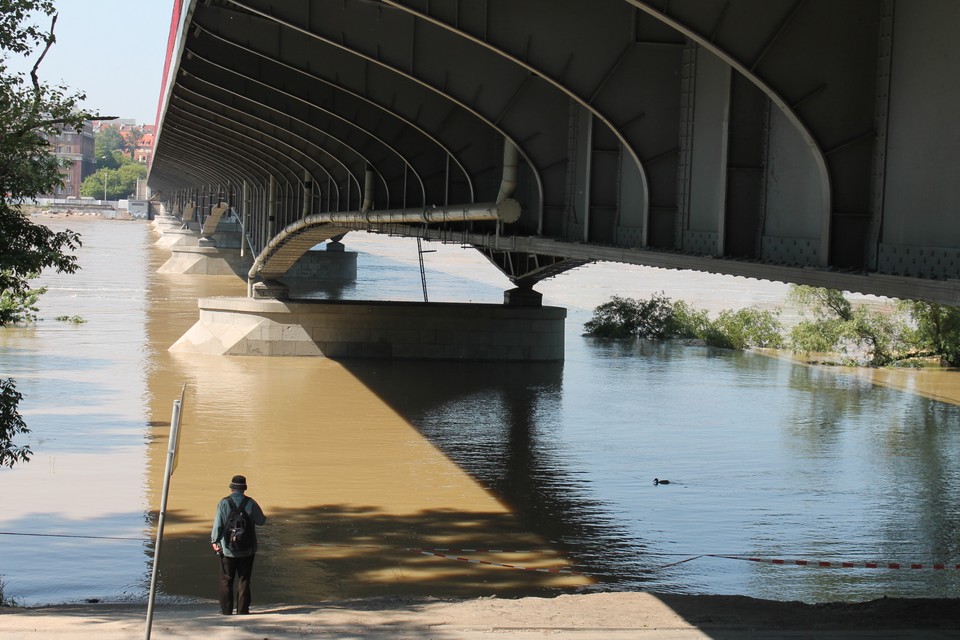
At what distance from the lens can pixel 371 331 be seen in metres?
35.6

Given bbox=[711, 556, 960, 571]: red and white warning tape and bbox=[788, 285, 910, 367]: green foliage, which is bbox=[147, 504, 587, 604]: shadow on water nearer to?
bbox=[711, 556, 960, 571]: red and white warning tape

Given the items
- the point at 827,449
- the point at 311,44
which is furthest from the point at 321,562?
the point at 827,449

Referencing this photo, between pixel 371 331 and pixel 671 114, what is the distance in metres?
22.2

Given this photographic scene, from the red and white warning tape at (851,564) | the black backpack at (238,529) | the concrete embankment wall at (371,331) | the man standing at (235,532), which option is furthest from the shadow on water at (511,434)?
the black backpack at (238,529)

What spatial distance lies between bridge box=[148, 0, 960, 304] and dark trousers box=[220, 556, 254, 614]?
5.27 metres

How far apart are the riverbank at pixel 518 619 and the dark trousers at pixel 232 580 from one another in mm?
150

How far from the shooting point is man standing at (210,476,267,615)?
956 cm

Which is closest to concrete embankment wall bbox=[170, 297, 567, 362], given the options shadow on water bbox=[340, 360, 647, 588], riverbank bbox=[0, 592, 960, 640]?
shadow on water bbox=[340, 360, 647, 588]

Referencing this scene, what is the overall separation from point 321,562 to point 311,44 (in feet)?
31.5

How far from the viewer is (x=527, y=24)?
47.1ft

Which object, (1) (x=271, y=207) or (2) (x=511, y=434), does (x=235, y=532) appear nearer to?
(2) (x=511, y=434)

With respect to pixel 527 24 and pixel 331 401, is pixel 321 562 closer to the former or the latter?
pixel 527 24

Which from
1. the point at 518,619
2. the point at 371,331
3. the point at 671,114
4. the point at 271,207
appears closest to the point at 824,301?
the point at 371,331

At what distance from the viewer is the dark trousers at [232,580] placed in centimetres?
982
